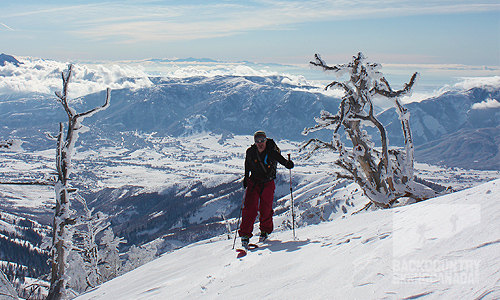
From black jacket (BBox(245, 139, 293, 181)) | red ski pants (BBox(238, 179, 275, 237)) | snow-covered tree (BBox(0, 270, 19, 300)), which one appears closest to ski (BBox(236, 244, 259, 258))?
red ski pants (BBox(238, 179, 275, 237))

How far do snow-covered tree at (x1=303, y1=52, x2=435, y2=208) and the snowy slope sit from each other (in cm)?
600

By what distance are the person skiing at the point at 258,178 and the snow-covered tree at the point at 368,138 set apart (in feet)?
21.0

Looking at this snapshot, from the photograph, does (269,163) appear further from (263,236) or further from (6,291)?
(6,291)

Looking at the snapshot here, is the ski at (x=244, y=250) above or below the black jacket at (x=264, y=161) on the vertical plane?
below

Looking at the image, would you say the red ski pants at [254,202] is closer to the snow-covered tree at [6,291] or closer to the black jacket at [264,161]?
the black jacket at [264,161]

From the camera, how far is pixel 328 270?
5621 mm

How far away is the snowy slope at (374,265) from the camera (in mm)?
4094

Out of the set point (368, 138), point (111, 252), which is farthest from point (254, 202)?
point (111, 252)

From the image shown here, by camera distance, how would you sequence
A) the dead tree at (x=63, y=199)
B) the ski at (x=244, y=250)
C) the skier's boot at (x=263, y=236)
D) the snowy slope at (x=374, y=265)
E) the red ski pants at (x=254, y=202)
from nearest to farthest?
the snowy slope at (x=374, y=265) < the ski at (x=244, y=250) < the red ski pants at (x=254, y=202) < the skier's boot at (x=263, y=236) < the dead tree at (x=63, y=199)

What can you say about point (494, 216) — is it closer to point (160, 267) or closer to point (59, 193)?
point (160, 267)

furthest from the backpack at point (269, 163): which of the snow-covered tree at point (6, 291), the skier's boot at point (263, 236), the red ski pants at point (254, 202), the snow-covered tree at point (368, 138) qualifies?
the snow-covered tree at point (6, 291)

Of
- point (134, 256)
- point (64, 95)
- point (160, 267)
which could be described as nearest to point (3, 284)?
point (160, 267)

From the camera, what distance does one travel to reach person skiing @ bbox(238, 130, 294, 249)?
9.64 metres

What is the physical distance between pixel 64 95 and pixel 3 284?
6.41m
